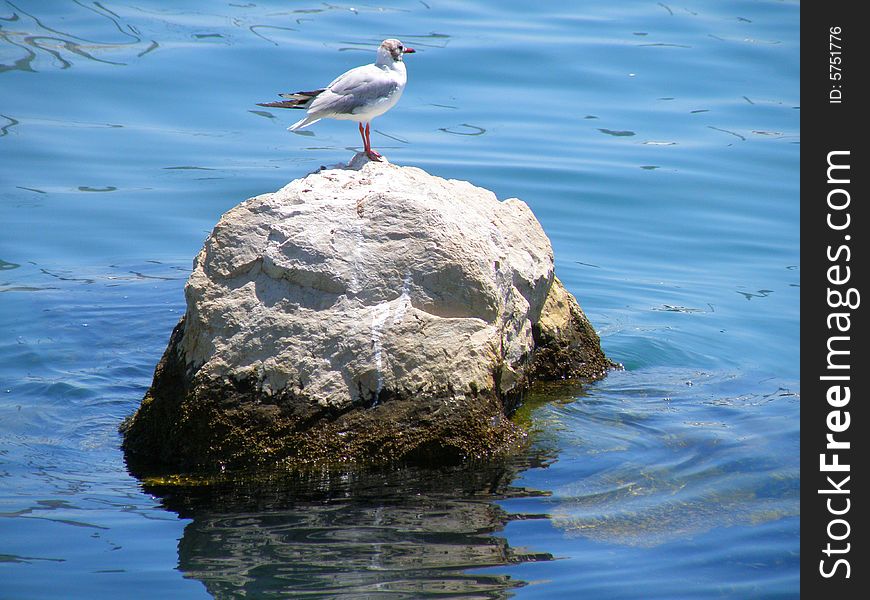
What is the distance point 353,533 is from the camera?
454cm

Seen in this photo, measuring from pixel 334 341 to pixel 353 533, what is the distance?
2.85 feet

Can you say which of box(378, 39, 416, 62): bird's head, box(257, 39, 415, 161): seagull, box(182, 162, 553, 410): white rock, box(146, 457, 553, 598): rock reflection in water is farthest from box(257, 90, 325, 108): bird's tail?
box(146, 457, 553, 598): rock reflection in water

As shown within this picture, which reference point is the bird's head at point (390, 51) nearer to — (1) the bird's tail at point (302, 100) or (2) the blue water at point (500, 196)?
(1) the bird's tail at point (302, 100)

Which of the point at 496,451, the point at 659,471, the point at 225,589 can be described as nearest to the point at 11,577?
the point at 225,589

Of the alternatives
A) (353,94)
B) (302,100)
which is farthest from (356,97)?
(302,100)

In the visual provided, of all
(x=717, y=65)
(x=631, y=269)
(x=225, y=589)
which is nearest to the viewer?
(x=225, y=589)

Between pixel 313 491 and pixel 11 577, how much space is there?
1.25m

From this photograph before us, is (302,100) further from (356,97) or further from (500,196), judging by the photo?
→ (500,196)

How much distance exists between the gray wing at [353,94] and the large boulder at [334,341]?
638 mm

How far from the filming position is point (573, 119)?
12023 millimetres

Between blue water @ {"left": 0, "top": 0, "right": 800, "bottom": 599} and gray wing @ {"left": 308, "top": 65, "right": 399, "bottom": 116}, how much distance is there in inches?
71.9

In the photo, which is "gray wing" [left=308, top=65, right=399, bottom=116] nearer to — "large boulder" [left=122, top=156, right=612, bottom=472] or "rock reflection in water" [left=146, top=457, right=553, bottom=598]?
"large boulder" [left=122, top=156, right=612, bottom=472]

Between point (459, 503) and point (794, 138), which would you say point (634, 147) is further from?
point (459, 503)

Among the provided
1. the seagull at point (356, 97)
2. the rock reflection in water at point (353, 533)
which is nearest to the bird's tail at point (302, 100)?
the seagull at point (356, 97)
